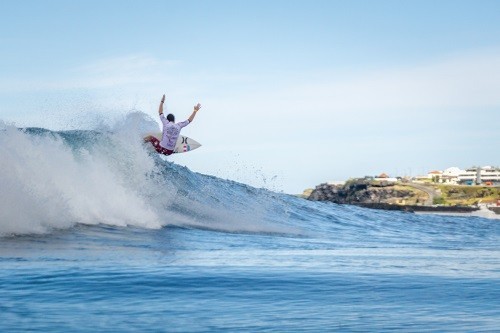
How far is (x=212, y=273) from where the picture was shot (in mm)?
7430

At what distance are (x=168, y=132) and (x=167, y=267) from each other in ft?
36.3

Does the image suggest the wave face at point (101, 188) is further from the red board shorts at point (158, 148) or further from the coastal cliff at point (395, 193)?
the coastal cliff at point (395, 193)

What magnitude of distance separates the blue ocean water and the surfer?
776 mm

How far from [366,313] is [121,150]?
13431 millimetres

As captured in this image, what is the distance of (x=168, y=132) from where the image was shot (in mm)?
18609

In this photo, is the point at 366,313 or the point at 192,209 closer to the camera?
the point at 366,313

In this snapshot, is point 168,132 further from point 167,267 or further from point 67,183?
point 167,267

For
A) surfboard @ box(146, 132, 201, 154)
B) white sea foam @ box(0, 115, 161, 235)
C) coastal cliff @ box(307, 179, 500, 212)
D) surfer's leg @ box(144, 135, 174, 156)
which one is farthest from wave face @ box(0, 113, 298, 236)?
coastal cliff @ box(307, 179, 500, 212)

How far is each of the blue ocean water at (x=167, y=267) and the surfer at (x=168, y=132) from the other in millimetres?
776

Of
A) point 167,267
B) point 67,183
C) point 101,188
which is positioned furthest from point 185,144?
point 167,267

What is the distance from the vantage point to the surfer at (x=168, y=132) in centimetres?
1748

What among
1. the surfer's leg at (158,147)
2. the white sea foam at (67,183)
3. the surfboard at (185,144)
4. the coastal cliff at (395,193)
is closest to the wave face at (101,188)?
the white sea foam at (67,183)

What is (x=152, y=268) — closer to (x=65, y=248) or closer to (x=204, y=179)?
(x=65, y=248)

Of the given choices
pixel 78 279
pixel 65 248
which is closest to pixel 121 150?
pixel 65 248
